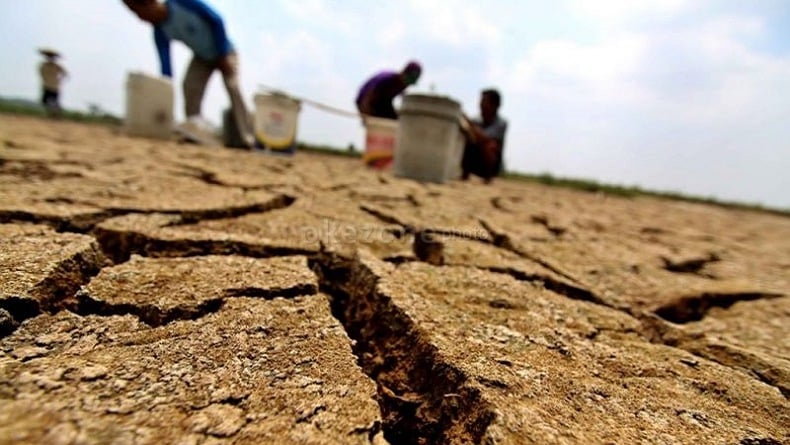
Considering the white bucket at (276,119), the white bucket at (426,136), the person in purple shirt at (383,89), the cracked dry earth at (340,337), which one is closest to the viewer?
the cracked dry earth at (340,337)

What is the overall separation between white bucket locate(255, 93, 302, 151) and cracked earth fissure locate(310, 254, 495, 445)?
3628 millimetres

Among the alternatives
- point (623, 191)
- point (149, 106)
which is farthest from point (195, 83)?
point (623, 191)

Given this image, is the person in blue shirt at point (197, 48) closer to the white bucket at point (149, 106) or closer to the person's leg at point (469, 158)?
the white bucket at point (149, 106)

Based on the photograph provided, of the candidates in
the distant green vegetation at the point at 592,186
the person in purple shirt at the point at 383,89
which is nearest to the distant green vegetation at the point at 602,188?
the distant green vegetation at the point at 592,186

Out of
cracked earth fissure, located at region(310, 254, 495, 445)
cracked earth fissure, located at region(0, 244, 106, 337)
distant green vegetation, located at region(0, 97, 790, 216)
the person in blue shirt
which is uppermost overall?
the person in blue shirt

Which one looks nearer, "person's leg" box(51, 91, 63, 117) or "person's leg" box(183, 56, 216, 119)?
"person's leg" box(183, 56, 216, 119)

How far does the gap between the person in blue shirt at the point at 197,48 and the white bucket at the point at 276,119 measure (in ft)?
1.56

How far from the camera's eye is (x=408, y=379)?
691 mm

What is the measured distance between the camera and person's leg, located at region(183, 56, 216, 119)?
4391mm

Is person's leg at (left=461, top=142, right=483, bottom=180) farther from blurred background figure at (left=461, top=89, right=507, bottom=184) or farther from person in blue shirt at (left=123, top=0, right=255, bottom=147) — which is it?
person in blue shirt at (left=123, top=0, right=255, bottom=147)

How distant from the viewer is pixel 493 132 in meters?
5.09

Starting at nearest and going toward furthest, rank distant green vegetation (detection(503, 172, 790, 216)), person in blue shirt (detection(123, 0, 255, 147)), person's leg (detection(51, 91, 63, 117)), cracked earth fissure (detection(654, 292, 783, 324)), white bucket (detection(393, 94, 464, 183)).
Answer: cracked earth fissure (detection(654, 292, 783, 324)) < white bucket (detection(393, 94, 464, 183)) < person in blue shirt (detection(123, 0, 255, 147)) < distant green vegetation (detection(503, 172, 790, 216)) < person's leg (detection(51, 91, 63, 117))

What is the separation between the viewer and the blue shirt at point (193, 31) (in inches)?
152

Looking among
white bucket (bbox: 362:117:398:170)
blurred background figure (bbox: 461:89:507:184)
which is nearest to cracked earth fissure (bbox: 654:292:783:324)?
blurred background figure (bbox: 461:89:507:184)
